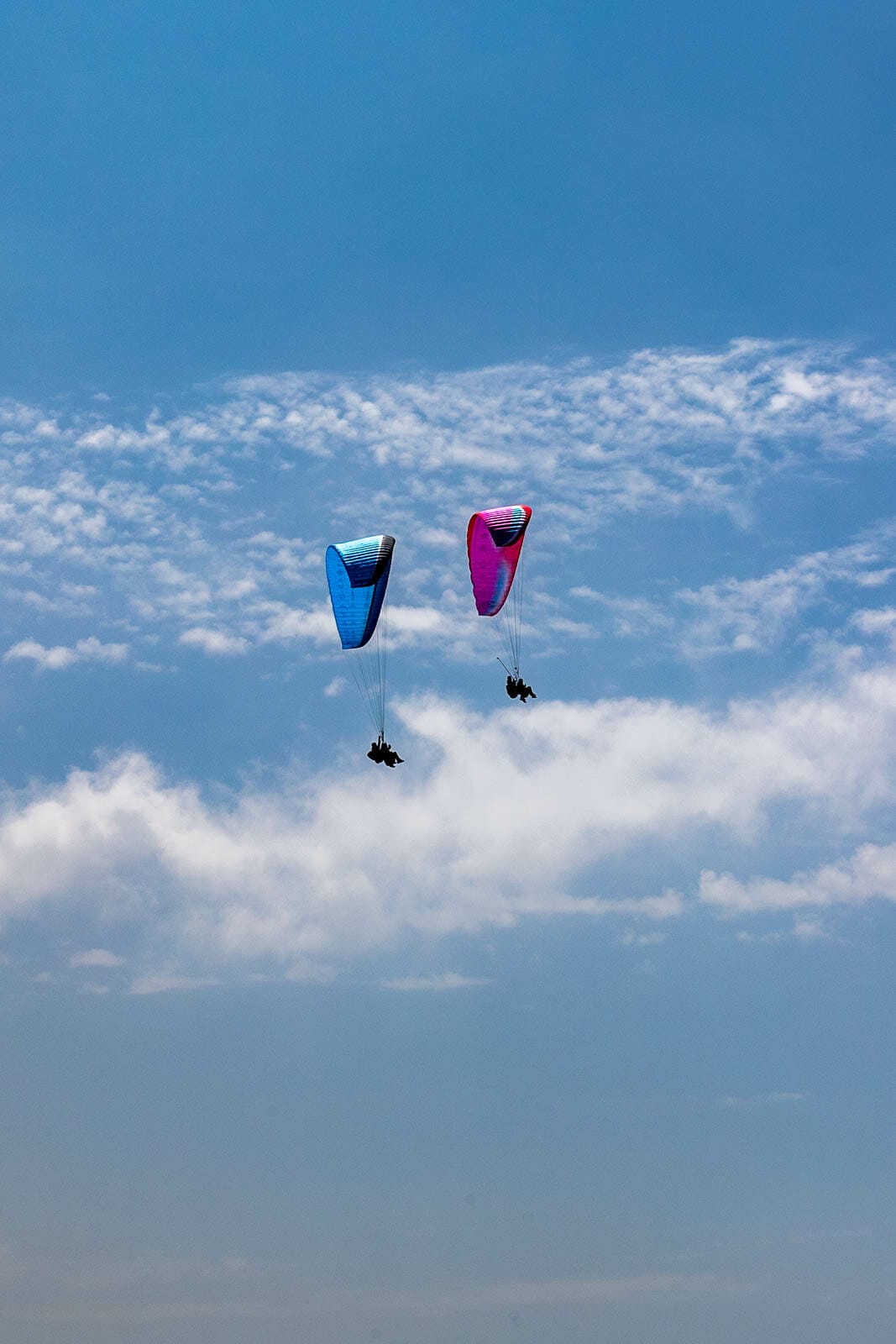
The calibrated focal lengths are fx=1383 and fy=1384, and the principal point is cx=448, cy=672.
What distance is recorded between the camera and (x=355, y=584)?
63.8 meters

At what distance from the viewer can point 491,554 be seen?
66750 millimetres

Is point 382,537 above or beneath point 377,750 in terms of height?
above

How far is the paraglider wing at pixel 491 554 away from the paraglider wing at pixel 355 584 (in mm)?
4874

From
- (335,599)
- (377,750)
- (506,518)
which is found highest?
(506,518)

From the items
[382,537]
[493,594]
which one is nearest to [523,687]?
[493,594]

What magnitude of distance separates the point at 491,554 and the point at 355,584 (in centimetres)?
719

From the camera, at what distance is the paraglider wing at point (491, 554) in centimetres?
6656

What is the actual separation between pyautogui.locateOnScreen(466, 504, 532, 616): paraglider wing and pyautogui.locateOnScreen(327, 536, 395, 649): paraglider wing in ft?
16.0

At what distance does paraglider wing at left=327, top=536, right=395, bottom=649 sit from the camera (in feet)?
209

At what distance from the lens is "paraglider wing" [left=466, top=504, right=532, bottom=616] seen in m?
66.6

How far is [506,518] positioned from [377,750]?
525 inches

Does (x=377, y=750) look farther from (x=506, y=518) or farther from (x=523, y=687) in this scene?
(x=506, y=518)

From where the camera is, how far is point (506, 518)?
6681cm

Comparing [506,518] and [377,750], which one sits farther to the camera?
[506,518]
